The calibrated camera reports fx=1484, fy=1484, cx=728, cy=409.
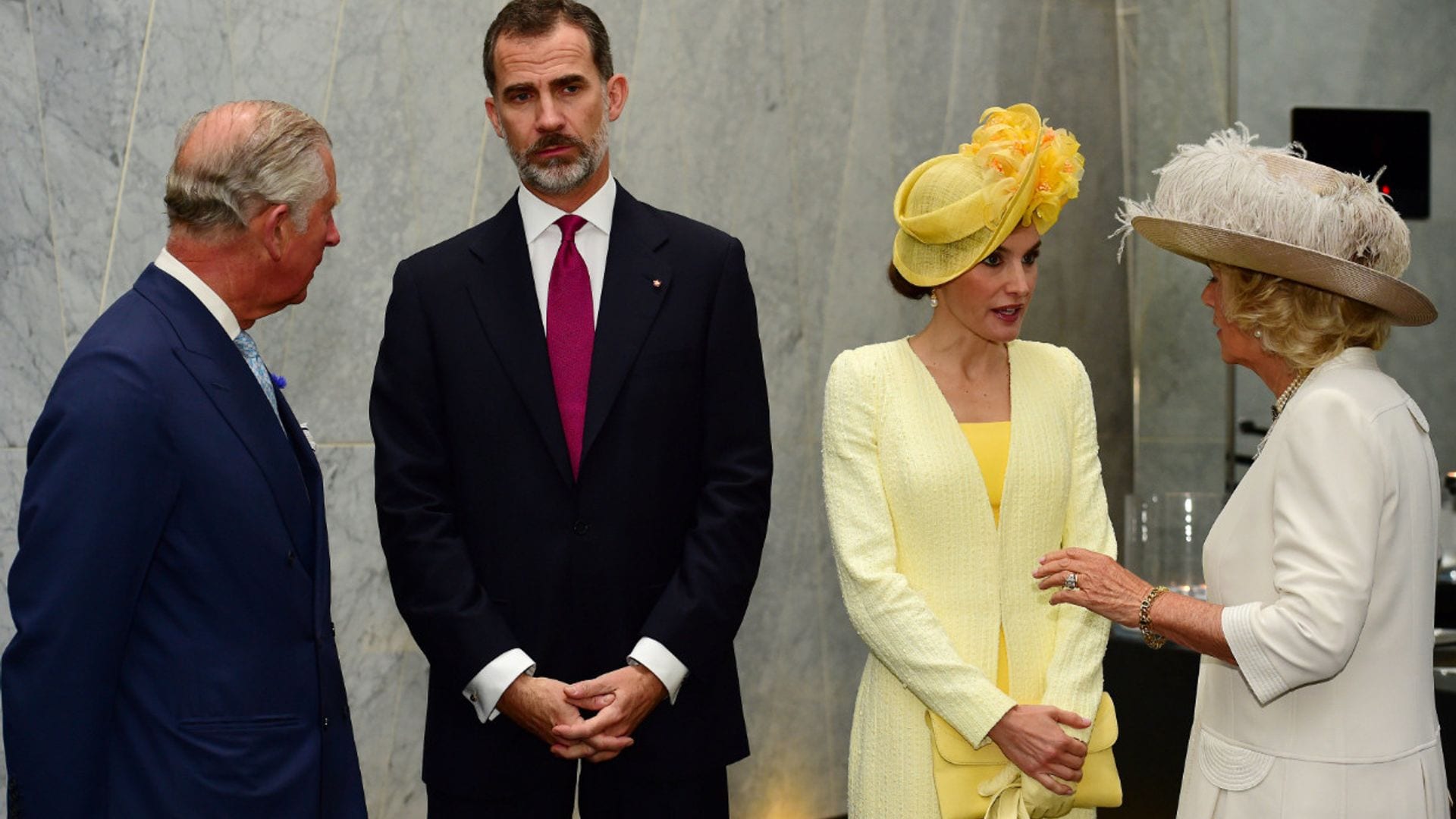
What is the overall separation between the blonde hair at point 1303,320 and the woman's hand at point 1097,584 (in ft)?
1.36

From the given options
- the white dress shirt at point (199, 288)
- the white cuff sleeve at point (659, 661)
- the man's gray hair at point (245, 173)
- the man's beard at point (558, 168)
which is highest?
the man's beard at point (558, 168)

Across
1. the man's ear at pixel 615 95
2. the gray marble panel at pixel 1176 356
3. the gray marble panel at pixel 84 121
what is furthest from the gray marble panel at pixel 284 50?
the gray marble panel at pixel 1176 356

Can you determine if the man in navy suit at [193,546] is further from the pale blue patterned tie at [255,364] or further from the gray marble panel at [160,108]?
the gray marble panel at [160,108]

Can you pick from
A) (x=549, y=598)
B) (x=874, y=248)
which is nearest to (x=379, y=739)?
(x=549, y=598)

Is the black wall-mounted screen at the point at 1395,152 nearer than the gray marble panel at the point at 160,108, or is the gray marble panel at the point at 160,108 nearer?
the gray marble panel at the point at 160,108

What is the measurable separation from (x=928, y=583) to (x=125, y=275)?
6.81ft

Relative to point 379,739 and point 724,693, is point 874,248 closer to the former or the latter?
point 379,739

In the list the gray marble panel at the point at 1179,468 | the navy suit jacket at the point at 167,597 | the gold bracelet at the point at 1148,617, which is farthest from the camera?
the gray marble panel at the point at 1179,468

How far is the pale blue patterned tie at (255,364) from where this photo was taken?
2053mm

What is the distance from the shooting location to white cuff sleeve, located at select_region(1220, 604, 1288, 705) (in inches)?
81.8

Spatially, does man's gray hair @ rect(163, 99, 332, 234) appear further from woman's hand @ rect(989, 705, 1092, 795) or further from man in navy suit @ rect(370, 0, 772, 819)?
woman's hand @ rect(989, 705, 1092, 795)

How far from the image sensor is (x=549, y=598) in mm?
2439

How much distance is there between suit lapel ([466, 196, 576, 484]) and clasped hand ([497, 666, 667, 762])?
333 millimetres

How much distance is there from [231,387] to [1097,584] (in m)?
1.32
